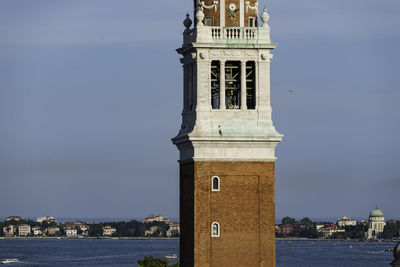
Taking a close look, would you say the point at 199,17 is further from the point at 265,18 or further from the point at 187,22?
the point at 265,18

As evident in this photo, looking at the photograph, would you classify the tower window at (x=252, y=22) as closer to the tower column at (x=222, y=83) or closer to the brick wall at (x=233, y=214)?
the tower column at (x=222, y=83)

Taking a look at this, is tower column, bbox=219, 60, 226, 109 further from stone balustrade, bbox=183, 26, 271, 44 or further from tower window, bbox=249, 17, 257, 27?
tower window, bbox=249, 17, 257, 27

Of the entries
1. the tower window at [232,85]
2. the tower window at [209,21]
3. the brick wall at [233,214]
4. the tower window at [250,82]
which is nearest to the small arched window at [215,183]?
the brick wall at [233,214]

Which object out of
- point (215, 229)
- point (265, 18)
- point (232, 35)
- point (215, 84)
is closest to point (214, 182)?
point (215, 229)

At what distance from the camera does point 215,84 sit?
5497 centimetres

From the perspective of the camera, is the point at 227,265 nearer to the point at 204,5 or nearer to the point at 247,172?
the point at 247,172

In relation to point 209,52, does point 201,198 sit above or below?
below

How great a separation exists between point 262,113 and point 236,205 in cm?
473

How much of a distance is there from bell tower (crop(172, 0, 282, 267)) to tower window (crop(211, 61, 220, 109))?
50 millimetres

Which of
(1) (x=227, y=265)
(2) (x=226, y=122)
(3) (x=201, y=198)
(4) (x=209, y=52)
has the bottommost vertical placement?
(1) (x=227, y=265)

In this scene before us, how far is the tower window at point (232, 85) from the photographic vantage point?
54.8 m

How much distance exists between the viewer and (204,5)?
55.3 m

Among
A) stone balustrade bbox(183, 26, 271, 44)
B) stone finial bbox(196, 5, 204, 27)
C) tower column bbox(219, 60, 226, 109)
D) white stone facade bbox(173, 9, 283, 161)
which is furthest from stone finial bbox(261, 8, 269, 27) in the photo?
stone finial bbox(196, 5, 204, 27)

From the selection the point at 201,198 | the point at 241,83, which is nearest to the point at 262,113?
the point at 241,83
